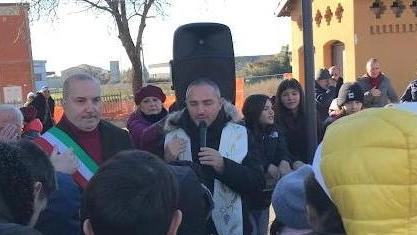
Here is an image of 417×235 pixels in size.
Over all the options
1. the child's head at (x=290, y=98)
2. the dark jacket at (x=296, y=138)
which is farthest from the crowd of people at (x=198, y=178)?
the child's head at (x=290, y=98)

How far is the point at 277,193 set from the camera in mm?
1821

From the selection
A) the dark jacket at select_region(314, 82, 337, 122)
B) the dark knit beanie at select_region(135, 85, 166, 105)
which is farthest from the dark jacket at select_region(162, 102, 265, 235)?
the dark jacket at select_region(314, 82, 337, 122)

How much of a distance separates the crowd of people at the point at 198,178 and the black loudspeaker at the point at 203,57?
1363 mm

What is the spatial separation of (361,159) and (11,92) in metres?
30.4

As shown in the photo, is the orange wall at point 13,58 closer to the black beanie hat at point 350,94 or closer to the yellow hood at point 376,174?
the black beanie hat at point 350,94

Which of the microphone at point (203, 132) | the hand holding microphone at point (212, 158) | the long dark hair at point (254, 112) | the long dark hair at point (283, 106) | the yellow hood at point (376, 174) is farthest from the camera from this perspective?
the long dark hair at point (283, 106)

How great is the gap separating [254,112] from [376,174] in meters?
3.09

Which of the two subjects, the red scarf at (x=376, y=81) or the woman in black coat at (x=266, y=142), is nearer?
the woman in black coat at (x=266, y=142)

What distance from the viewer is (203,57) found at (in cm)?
498

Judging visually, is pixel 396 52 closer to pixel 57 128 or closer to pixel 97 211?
pixel 57 128

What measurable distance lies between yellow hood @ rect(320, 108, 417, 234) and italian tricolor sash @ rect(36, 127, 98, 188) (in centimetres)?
194

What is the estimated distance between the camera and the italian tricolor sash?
3.16 meters

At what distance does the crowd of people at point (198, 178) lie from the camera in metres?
1.41

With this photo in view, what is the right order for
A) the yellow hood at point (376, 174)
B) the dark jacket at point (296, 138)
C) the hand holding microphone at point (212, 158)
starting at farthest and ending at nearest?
1. the dark jacket at point (296, 138)
2. the hand holding microphone at point (212, 158)
3. the yellow hood at point (376, 174)
